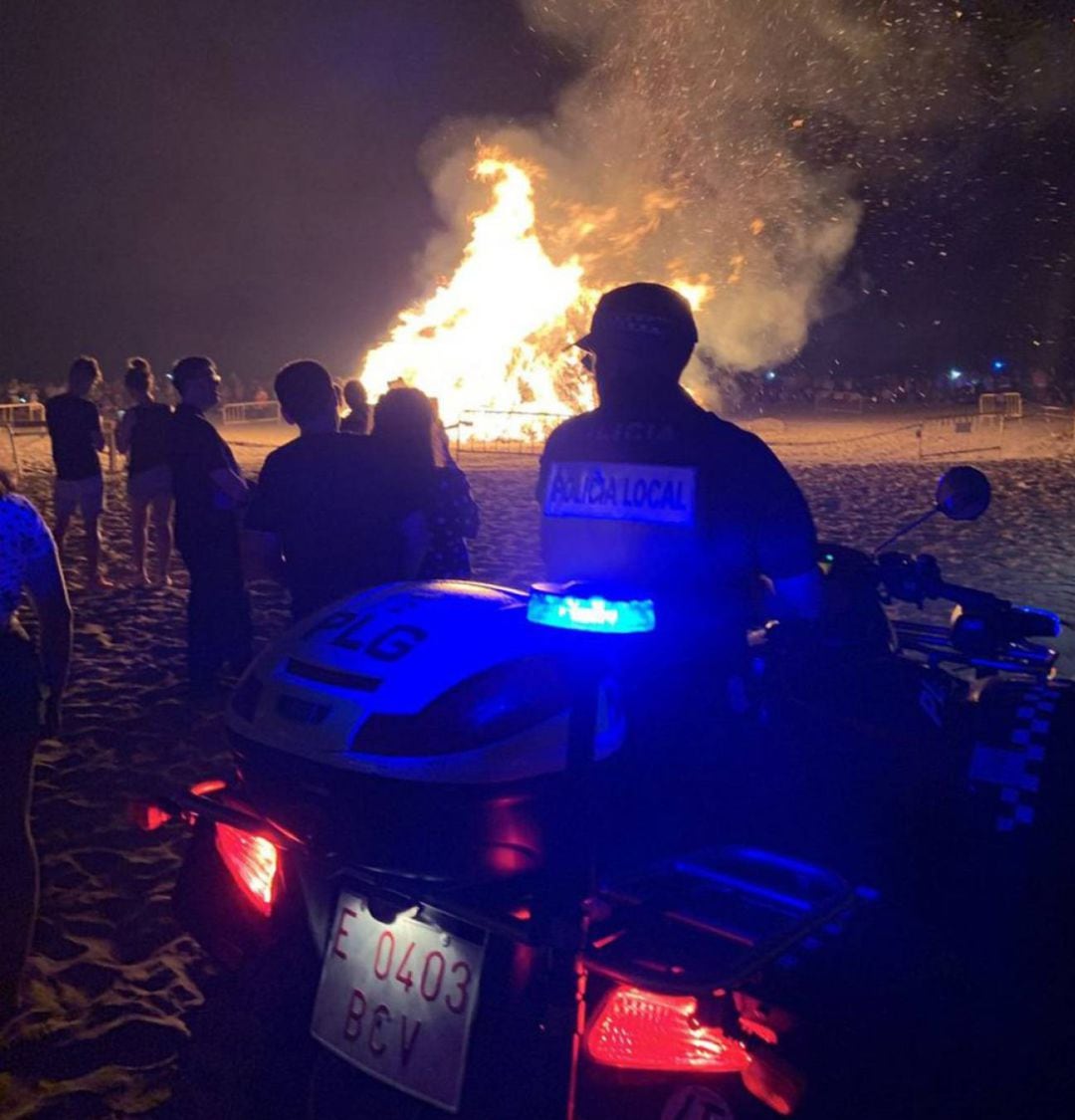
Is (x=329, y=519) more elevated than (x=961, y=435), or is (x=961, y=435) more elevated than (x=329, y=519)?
(x=329, y=519)

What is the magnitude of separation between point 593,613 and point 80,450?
8.57 m

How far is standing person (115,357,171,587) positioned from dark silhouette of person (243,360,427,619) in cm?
346

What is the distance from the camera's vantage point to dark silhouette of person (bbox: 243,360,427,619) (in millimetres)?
4285

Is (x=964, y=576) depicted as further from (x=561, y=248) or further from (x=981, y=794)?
(x=561, y=248)

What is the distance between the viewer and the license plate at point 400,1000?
1.94 meters

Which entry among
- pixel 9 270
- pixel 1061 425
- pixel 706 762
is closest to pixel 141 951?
pixel 706 762

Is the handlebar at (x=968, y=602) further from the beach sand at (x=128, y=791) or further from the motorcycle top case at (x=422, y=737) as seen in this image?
the beach sand at (x=128, y=791)

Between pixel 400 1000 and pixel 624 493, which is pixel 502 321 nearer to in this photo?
pixel 624 493

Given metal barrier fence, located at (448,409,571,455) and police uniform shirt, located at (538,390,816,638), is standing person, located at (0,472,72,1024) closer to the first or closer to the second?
police uniform shirt, located at (538,390,816,638)

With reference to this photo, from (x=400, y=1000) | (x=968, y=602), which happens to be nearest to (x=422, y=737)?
(x=400, y=1000)

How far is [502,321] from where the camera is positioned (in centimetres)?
2614

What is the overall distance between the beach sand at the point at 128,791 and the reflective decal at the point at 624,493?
A: 2132 mm

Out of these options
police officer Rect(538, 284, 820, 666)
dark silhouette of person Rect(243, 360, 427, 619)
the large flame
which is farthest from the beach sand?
the large flame

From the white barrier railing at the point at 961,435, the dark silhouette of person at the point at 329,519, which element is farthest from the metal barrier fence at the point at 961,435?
the dark silhouette of person at the point at 329,519
